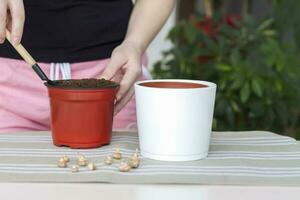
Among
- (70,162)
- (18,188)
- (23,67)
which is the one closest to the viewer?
(18,188)

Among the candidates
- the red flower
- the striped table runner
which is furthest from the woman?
the red flower

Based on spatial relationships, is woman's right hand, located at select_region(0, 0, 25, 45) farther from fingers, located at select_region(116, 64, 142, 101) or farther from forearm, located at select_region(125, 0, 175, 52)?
forearm, located at select_region(125, 0, 175, 52)

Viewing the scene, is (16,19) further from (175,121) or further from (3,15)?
(175,121)

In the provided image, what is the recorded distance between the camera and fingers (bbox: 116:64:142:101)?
1.12m

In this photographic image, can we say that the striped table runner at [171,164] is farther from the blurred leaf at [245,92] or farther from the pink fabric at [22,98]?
the blurred leaf at [245,92]

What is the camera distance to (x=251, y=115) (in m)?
2.38

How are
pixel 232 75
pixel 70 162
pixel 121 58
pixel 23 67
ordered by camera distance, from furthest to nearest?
pixel 232 75, pixel 23 67, pixel 121 58, pixel 70 162

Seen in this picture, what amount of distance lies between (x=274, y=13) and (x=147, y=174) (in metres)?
1.85

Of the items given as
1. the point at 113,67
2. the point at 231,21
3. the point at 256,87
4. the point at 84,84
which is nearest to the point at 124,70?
the point at 113,67

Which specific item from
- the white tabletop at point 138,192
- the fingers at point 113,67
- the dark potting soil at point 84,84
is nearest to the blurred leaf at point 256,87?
the fingers at point 113,67

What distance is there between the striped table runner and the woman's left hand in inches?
3.1

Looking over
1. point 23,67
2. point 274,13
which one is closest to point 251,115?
point 274,13

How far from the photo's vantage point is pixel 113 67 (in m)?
1.15

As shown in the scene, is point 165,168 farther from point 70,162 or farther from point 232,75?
point 232,75
